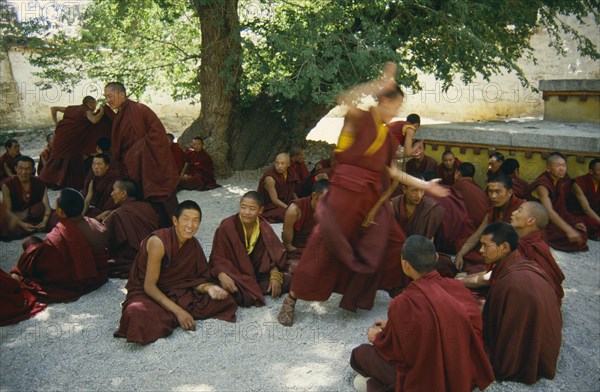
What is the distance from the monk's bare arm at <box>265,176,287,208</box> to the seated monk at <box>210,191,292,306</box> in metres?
2.37

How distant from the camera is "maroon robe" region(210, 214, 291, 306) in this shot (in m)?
4.77

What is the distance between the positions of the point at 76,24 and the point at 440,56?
271 inches

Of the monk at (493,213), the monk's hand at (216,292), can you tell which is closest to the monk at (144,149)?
the monk's hand at (216,292)

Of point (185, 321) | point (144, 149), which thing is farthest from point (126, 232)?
point (185, 321)

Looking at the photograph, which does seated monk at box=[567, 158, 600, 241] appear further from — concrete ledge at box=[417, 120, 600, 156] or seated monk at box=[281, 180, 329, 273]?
seated monk at box=[281, 180, 329, 273]

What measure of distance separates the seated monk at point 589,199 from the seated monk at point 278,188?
3.73 metres

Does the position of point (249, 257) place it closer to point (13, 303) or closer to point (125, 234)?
point (125, 234)

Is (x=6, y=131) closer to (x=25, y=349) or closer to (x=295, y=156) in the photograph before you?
(x=295, y=156)

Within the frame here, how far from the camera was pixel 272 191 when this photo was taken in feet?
24.8

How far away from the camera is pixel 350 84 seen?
818cm

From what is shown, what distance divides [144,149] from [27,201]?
1878 mm

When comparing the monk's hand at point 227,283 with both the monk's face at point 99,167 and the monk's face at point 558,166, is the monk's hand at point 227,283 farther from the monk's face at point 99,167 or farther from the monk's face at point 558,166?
the monk's face at point 558,166

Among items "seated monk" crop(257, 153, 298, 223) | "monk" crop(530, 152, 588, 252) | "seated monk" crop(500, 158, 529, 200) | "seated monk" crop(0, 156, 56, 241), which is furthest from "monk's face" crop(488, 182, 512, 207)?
"seated monk" crop(0, 156, 56, 241)

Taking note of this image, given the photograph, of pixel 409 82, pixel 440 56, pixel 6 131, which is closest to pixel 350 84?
pixel 409 82
